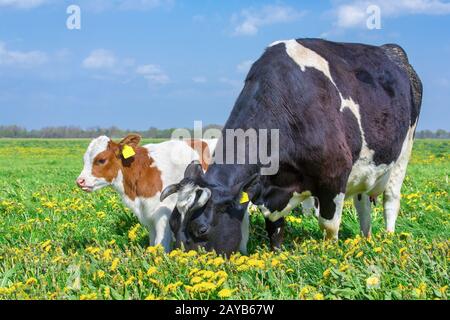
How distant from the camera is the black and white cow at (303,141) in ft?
21.5

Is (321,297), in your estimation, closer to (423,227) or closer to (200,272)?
(200,272)

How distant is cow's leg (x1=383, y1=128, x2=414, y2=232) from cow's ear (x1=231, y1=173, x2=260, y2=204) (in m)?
3.46

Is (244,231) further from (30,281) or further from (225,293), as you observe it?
(30,281)

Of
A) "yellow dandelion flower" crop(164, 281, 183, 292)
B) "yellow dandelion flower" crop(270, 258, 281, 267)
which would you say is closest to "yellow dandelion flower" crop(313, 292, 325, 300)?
"yellow dandelion flower" crop(270, 258, 281, 267)

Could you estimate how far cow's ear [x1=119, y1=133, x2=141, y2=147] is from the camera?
354 inches

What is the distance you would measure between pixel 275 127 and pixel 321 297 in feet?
9.10

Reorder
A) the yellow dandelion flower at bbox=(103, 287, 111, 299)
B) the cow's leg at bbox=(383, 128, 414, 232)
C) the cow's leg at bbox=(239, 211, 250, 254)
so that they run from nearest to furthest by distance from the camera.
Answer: the yellow dandelion flower at bbox=(103, 287, 111, 299), the cow's leg at bbox=(239, 211, 250, 254), the cow's leg at bbox=(383, 128, 414, 232)

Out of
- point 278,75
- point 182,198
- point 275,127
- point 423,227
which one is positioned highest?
point 278,75

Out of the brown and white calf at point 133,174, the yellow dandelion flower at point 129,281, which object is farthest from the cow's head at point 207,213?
the brown and white calf at point 133,174

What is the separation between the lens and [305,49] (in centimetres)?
761

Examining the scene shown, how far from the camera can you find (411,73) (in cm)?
983

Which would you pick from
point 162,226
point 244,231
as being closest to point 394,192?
point 244,231

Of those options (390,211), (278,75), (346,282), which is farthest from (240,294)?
(390,211)

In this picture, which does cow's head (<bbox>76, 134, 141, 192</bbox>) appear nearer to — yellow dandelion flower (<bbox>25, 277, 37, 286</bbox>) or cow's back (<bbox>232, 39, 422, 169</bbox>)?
cow's back (<bbox>232, 39, 422, 169</bbox>)
